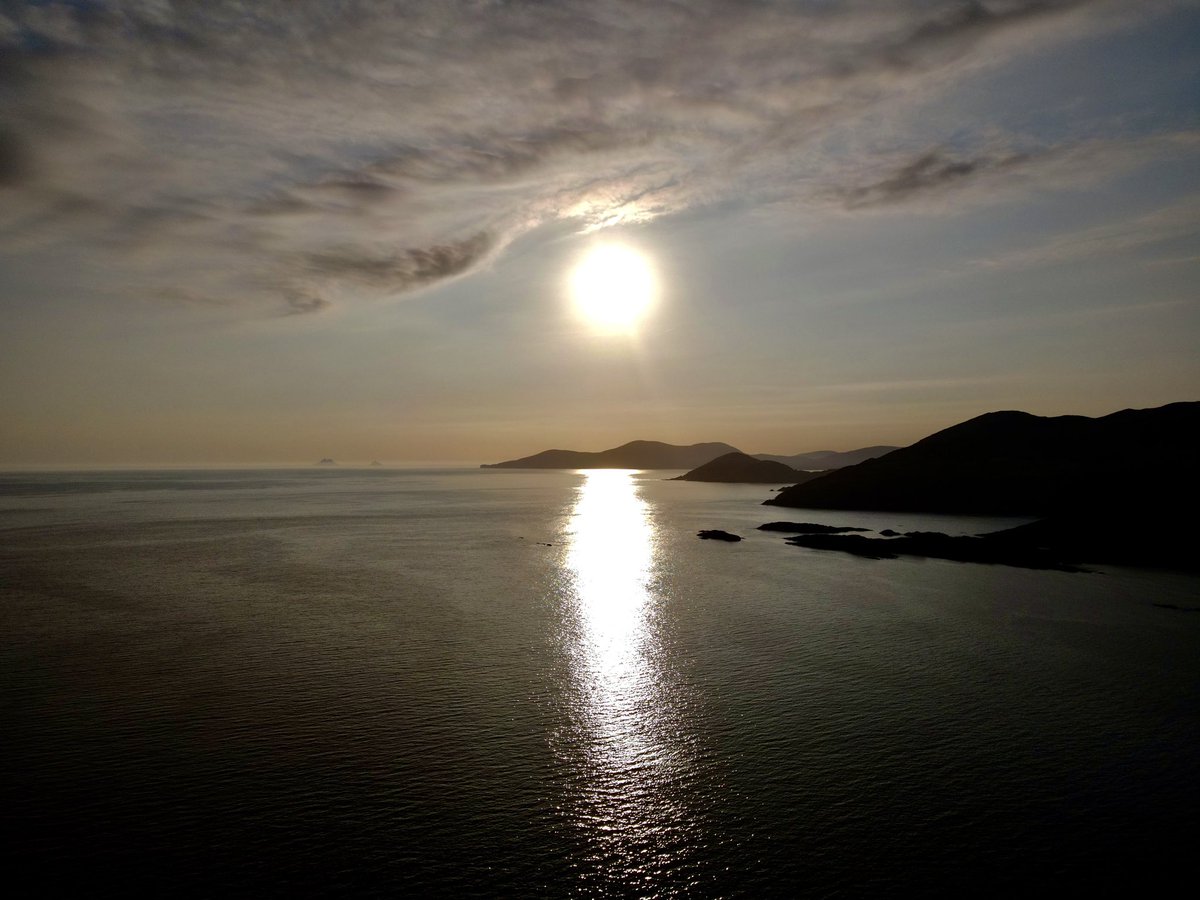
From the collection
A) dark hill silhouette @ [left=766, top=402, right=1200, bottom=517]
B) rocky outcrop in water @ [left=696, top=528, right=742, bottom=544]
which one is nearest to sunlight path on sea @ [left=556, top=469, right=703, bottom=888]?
rocky outcrop in water @ [left=696, top=528, right=742, bottom=544]

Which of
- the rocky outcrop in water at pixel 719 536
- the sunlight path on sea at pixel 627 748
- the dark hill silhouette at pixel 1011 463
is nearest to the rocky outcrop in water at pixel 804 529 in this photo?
the rocky outcrop in water at pixel 719 536

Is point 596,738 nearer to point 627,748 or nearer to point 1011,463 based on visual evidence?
point 627,748

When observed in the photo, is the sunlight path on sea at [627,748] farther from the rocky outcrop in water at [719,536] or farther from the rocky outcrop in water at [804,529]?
the rocky outcrop in water at [804,529]

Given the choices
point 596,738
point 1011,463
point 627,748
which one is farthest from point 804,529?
point 627,748

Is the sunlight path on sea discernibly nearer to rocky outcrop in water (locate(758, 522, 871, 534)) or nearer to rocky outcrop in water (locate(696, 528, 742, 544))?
rocky outcrop in water (locate(696, 528, 742, 544))

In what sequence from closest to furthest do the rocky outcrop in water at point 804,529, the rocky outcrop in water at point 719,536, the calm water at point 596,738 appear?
the calm water at point 596,738, the rocky outcrop in water at point 719,536, the rocky outcrop in water at point 804,529
